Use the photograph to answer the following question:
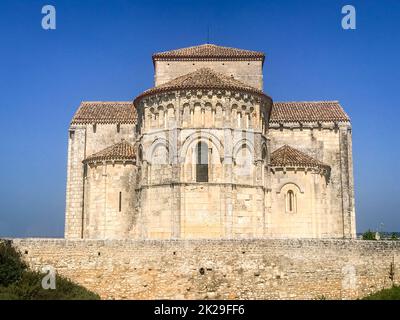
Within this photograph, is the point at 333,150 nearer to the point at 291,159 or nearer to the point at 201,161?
the point at 291,159

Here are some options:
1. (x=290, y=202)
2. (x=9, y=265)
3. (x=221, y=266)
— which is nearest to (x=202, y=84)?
(x=290, y=202)

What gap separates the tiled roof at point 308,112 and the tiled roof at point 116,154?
864 cm

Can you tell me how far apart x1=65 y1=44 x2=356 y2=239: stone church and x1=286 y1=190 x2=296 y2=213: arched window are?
0.17 ft

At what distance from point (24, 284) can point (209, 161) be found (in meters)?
10.4

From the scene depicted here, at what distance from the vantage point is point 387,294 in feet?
64.7

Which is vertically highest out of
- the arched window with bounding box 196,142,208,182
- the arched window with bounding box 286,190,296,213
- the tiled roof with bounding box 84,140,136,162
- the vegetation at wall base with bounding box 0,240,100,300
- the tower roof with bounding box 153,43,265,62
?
the tower roof with bounding box 153,43,265,62

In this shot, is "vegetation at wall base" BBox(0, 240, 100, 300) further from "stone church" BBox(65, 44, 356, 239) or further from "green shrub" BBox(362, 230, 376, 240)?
"green shrub" BBox(362, 230, 376, 240)

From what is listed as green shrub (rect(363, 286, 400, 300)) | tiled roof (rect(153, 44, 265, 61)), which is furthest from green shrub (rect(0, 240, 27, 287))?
tiled roof (rect(153, 44, 265, 61))

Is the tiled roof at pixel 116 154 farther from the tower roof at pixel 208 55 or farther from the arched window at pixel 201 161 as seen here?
the tower roof at pixel 208 55

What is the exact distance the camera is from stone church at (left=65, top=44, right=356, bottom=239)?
2564 cm

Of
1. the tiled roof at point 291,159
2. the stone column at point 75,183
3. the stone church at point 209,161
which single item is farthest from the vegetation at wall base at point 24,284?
the tiled roof at point 291,159

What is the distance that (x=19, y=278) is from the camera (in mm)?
19031

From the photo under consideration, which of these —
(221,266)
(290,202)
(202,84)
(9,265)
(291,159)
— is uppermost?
(202,84)
